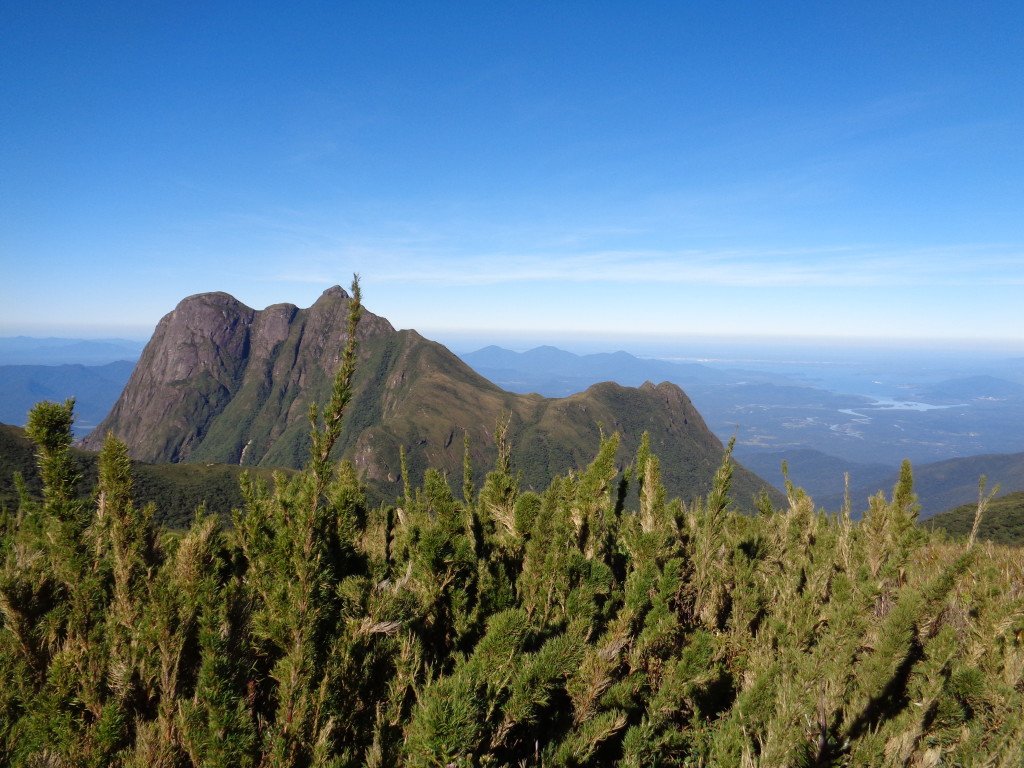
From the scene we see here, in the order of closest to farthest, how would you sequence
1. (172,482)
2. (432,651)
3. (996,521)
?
1. (432,651)
2. (996,521)
3. (172,482)

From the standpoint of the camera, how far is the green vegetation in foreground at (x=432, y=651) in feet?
9.22

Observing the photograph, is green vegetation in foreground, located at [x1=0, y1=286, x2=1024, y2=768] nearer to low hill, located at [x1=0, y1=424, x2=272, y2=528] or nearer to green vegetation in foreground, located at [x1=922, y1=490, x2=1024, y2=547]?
green vegetation in foreground, located at [x1=922, y1=490, x2=1024, y2=547]

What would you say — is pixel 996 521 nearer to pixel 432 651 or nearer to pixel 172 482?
pixel 432 651

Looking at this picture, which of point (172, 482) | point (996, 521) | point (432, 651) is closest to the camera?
point (432, 651)

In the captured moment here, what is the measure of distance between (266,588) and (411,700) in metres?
1.49

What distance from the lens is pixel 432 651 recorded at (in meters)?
4.65

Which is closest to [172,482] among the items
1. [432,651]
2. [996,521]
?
[432,651]

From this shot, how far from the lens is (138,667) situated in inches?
120

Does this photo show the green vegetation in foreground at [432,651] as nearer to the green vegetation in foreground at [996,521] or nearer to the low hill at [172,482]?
the green vegetation in foreground at [996,521]

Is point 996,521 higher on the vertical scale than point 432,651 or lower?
lower

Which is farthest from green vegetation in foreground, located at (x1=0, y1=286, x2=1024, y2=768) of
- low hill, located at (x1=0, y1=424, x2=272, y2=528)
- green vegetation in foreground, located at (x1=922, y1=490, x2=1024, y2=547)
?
low hill, located at (x1=0, y1=424, x2=272, y2=528)

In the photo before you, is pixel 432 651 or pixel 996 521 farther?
pixel 996 521

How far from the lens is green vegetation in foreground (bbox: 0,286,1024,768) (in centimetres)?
281

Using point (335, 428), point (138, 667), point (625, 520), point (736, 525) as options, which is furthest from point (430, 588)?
point (736, 525)
